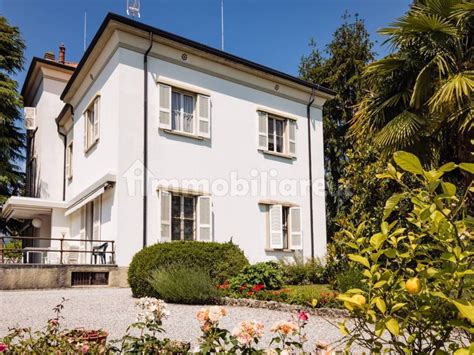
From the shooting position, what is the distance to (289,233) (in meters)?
17.6

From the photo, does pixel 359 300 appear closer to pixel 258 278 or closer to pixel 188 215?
pixel 258 278

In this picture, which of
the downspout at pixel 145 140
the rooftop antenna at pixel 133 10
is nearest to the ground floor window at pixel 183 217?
the downspout at pixel 145 140

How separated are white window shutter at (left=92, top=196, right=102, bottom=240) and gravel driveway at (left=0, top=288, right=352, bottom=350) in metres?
3.75

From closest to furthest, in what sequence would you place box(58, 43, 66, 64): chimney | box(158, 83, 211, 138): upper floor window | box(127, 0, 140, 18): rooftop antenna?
1. box(158, 83, 211, 138): upper floor window
2. box(127, 0, 140, 18): rooftop antenna
3. box(58, 43, 66, 64): chimney

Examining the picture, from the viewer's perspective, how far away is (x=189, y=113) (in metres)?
15.8

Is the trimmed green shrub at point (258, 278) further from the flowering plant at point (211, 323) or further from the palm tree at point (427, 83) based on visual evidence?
the flowering plant at point (211, 323)

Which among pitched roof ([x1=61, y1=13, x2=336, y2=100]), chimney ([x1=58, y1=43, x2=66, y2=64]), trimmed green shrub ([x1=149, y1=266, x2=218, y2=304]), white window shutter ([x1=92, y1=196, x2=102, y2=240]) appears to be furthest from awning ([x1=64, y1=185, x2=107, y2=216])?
chimney ([x1=58, y1=43, x2=66, y2=64])

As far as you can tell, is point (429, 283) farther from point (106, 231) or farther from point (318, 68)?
point (318, 68)

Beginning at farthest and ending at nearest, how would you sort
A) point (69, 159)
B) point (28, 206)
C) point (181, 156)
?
→ 1. point (69, 159)
2. point (28, 206)
3. point (181, 156)

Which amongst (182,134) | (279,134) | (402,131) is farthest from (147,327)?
(279,134)

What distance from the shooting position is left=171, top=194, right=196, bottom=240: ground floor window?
14532 millimetres

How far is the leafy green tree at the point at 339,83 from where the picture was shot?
23.8 metres

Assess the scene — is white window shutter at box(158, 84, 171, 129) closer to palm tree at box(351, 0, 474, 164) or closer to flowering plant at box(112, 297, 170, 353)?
palm tree at box(351, 0, 474, 164)

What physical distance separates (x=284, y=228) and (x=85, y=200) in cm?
757
